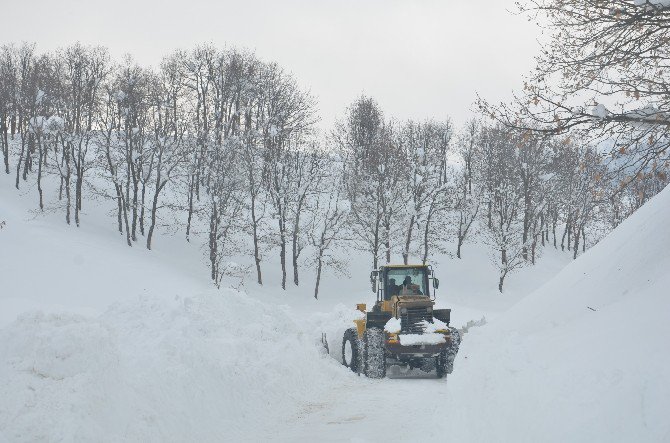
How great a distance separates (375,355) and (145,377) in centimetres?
639

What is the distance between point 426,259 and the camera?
40938 mm

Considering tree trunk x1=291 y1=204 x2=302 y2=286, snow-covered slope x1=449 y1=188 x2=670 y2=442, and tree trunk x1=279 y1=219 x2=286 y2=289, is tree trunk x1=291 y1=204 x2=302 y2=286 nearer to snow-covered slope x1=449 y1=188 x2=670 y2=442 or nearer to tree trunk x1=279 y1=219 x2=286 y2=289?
tree trunk x1=279 y1=219 x2=286 y2=289

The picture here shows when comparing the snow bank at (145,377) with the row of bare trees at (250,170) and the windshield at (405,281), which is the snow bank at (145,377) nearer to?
the windshield at (405,281)

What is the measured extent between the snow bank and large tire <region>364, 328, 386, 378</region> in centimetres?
137

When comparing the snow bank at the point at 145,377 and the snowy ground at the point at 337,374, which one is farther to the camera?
the snow bank at the point at 145,377

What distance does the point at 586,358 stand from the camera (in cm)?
546

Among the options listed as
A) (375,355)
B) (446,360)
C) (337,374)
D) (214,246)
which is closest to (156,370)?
(337,374)

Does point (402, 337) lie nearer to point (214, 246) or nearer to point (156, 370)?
point (156, 370)

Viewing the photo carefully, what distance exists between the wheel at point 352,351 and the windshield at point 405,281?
5.20 feet

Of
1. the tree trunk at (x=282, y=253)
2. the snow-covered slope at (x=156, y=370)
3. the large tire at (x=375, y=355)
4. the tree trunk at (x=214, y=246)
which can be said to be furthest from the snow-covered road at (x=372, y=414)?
the tree trunk at (x=282, y=253)

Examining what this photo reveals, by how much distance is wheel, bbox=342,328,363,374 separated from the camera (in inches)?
558

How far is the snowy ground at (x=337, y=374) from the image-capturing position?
16.4ft

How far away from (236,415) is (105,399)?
2320 millimetres

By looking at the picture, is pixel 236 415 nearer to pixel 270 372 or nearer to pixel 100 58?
pixel 270 372
